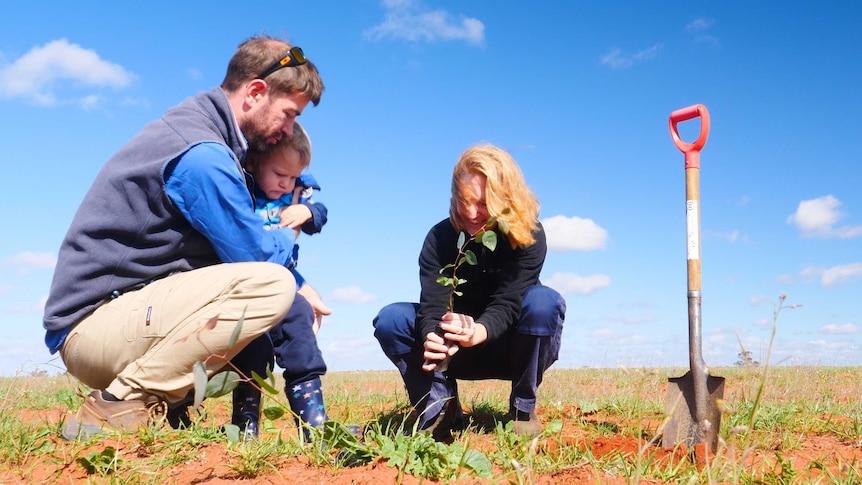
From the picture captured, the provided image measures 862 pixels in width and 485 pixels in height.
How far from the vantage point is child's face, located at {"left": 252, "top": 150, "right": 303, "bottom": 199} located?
3654 millimetres

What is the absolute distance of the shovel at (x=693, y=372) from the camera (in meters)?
3.40

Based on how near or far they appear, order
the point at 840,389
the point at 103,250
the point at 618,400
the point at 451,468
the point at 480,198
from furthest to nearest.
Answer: the point at 840,389, the point at 618,400, the point at 480,198, the point at 103,250, the point at 451,468

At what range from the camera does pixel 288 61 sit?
134 inches

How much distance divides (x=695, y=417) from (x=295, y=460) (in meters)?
2.09

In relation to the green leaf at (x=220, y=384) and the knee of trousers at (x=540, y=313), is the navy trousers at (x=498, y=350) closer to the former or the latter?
the knee of trousers at (x=540, y=313)

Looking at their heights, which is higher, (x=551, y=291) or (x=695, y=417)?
(x=551, y=291)

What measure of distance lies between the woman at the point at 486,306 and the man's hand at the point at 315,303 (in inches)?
13.9

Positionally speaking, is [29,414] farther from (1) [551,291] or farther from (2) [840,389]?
(2) [840,389]

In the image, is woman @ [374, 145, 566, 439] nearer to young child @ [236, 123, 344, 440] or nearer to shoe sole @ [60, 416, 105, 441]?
young child @ [236, 123, 344, 440]

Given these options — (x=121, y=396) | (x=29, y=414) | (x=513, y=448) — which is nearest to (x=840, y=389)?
(x=513, y=448)

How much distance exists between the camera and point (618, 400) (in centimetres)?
465

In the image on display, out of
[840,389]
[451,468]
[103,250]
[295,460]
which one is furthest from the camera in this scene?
[840,389]

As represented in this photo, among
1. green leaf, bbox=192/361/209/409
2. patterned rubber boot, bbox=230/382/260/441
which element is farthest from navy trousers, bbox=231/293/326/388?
green leaf, bbox=192/361/209/409

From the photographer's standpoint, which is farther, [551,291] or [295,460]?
[551,291]
